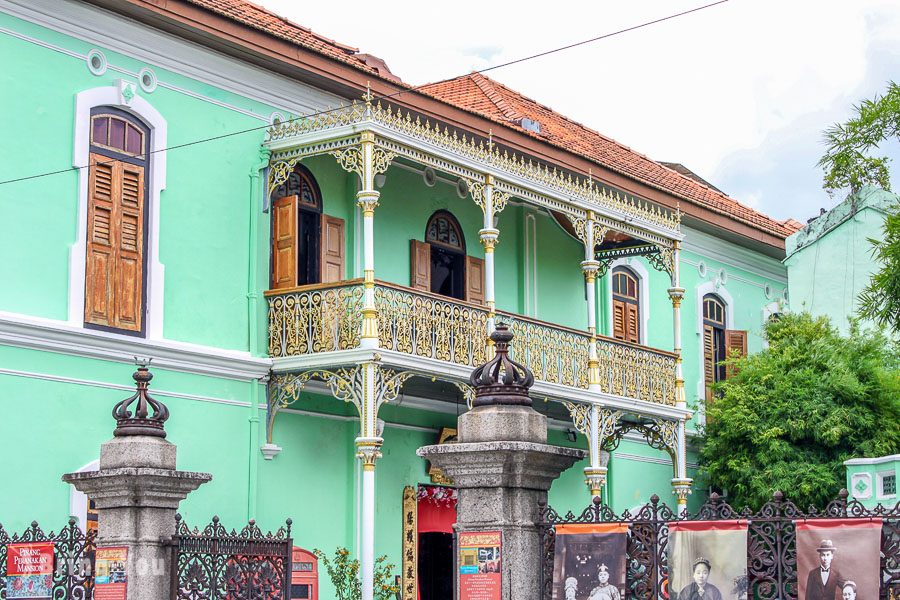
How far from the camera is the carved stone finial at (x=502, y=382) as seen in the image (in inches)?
390

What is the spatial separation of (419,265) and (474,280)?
1.25m

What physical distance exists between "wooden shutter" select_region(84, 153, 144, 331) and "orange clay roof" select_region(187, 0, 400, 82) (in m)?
2.17

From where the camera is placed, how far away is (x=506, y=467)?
31.8ft

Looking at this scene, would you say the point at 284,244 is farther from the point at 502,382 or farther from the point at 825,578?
the point at 825,578

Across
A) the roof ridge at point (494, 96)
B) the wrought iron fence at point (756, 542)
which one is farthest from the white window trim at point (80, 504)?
the roof ridge at point (494, 96)

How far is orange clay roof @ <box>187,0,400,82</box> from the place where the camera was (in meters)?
17.4

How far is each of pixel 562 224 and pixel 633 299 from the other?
2.62 metres

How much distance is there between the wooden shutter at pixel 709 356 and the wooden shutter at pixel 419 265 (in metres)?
7.79

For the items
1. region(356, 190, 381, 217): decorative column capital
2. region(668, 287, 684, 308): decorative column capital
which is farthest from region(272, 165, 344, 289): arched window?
region(668, 287, 684, 308): decorative column capital

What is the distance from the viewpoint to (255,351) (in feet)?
57.2

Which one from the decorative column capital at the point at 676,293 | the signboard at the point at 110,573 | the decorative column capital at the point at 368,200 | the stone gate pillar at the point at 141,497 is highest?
the decorative column capital at the point at 368,200

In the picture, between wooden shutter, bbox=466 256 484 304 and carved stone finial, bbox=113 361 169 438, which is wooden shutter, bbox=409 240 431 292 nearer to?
wooden shutter, bbox=466 256 484 304

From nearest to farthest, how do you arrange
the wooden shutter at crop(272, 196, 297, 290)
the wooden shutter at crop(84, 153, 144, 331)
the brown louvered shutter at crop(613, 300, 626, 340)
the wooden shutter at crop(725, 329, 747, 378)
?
1. the wooden shutter at crop(84, 153, 144, 331)
2. the wooden shutter at crop(272, 196, 297, 290)
3. the brown louvered shutter at crop(613, 300, 626, 340)
4. the wooden shutter at crop(725, 329, 747, 378)

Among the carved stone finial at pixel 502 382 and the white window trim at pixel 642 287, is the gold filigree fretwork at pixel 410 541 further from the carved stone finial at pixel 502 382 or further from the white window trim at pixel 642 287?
the carved stone finial at pixel 502 382
